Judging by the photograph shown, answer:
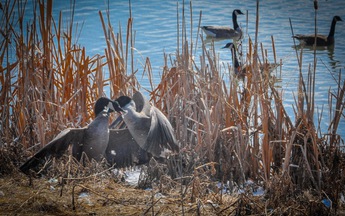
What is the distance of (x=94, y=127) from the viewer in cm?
520

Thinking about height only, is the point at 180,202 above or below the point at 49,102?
below

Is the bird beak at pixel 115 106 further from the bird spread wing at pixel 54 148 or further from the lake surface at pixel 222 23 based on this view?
the lake surface at pixel 222 23

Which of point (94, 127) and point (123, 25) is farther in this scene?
point (123, 25)

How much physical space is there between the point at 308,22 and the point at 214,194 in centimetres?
1076

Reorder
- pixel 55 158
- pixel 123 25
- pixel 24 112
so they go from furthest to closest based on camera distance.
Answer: pixel 123 25, pixel 24 112, pixel 55 158

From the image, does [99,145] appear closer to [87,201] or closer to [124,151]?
[124,151]

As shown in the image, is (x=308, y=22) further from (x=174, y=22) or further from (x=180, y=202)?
(x=180, y=202)

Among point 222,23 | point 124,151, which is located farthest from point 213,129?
point 222,23

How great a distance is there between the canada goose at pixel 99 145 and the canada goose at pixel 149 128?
20 cm

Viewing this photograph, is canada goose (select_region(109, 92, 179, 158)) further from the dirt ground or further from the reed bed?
the dirt ground

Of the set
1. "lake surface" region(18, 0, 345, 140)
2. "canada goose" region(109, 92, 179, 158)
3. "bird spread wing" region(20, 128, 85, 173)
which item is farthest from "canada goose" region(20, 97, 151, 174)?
"lake surface" region(18, 0, 345, 140)

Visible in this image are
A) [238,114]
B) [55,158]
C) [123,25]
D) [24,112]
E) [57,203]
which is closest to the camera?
[57,203]

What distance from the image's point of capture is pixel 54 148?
4.84 meters

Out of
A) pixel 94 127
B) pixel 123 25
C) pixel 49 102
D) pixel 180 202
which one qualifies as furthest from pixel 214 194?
pixel 123 25
